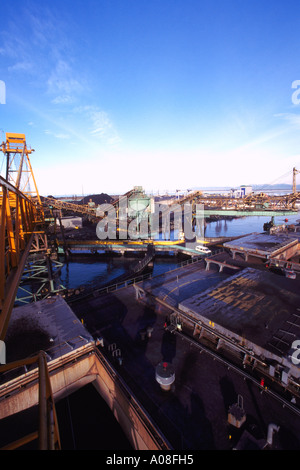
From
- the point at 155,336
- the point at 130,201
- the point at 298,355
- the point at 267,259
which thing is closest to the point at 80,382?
the point at 155,336

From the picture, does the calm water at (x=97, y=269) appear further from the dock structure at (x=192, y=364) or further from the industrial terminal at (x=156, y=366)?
the dock structure at (x=192, y=364)

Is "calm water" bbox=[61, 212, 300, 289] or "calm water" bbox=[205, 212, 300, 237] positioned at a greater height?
"calm water" bbox=[205, 212, 300, 237]

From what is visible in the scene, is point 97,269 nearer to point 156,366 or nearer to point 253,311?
point 156,366

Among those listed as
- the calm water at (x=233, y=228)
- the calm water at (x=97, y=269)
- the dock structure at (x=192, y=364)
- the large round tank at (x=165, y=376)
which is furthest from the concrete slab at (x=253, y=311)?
the calm water at (x=233, y=228)

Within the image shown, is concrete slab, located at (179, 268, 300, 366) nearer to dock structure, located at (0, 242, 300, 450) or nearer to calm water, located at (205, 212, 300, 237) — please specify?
dock structure, located at (0, 242, 300, 450)

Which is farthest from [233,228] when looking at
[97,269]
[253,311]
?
[253,311]

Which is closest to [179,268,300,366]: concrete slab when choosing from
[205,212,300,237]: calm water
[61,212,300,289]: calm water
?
[61,212,300,289]: calm water

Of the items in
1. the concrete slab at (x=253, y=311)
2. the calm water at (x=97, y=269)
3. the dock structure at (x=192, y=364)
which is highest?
the concrete slab at (x=253, y=311)

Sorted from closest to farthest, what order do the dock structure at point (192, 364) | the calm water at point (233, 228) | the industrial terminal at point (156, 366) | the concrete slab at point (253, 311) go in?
the industrial terminal at point (156, 366) < the dock structure at point (192, 364) < the concrete slab at point (253, 311) < the calm water at point (233, 228)

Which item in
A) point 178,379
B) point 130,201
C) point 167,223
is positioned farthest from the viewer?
point 167,223

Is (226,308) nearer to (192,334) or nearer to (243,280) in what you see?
(192,334)

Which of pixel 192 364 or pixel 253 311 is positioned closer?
pixel 192 364
